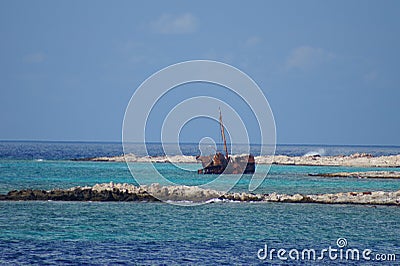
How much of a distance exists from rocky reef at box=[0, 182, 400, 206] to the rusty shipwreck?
2834cm

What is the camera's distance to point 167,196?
41750 millimetres

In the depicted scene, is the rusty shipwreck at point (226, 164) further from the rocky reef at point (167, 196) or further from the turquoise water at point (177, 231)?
the turquoise water at point (177, 231)

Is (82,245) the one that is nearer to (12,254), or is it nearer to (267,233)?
(12,254)

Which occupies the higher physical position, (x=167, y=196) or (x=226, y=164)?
(x=226, y=164)

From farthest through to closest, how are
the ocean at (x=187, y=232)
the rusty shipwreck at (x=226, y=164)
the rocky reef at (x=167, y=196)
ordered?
1. the rusty shipwreck at (x=226, y=164)
2. the rocky reef at (x=167, y=196)
3. the ocean at (x=187, y=232)

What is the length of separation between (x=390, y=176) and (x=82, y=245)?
4951 centimetres

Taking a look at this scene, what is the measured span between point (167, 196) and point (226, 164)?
3189 cm

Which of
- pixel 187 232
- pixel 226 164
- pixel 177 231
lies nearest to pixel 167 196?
pixel 177 231

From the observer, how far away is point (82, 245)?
86.5ft

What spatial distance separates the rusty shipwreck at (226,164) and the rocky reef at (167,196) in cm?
2834

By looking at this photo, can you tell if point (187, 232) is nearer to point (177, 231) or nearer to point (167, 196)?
point (177, 231)

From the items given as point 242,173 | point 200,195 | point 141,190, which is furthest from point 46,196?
point 242,173

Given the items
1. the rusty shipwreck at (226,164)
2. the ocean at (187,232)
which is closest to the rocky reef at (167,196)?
the ocean at (187,232)

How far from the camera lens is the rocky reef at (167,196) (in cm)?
4106
